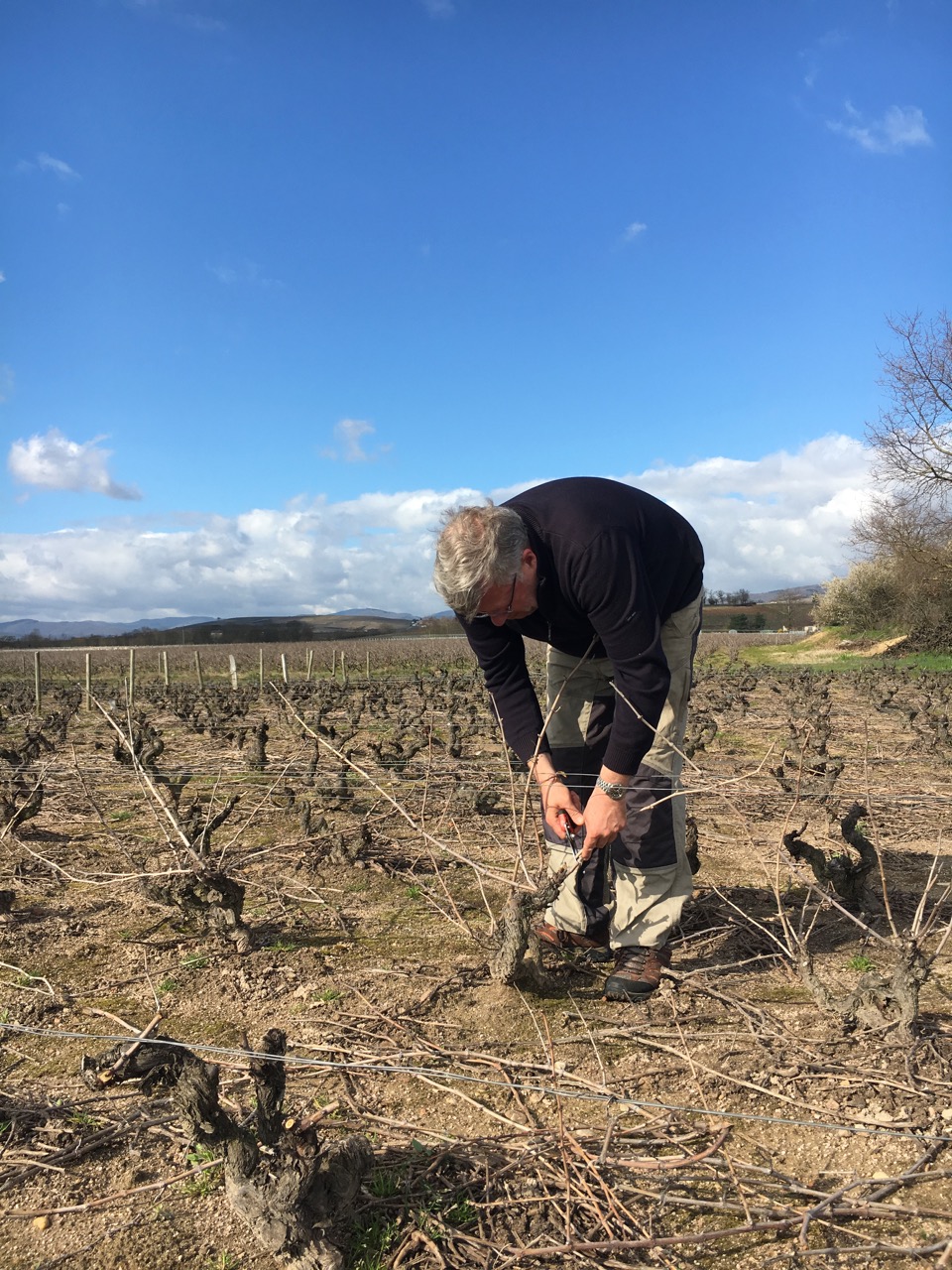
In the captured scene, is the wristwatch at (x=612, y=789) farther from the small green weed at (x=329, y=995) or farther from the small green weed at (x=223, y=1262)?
the small green weed at (x=223, y=1262)

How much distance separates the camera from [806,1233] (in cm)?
194

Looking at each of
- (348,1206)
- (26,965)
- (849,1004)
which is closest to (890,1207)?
(849,1004)

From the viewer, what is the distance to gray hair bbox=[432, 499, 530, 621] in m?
2.69

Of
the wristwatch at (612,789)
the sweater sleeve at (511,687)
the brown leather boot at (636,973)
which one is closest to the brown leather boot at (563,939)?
the brown leather boot at (636,973)

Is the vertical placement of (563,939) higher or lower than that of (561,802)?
lower

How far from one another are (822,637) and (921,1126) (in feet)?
139

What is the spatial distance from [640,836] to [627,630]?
963mm

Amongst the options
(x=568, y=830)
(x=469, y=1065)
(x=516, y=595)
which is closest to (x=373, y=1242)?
(x=469, y=1065)

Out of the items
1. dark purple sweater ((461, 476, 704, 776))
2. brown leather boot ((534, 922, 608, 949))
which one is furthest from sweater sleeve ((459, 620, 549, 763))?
brown leather boot ((534, 922, 608, 949))

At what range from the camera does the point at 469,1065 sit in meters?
2.76

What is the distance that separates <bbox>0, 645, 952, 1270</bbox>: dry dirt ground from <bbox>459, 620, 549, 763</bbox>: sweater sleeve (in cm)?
41

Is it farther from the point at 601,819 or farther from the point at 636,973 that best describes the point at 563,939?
the point at 601,819

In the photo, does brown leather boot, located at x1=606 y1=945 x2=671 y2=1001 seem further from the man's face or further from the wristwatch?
the man's face

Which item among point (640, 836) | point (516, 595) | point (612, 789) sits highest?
point (516, 595)
